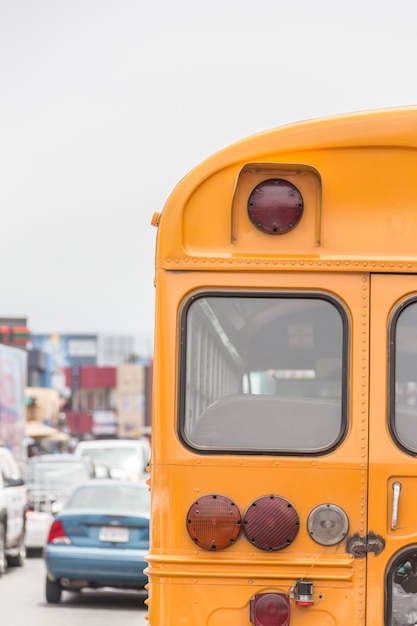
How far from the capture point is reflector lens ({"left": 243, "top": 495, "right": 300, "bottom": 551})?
16.9 ft

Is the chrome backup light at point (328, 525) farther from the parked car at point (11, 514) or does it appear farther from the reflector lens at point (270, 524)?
the parked car at point (11, 514)

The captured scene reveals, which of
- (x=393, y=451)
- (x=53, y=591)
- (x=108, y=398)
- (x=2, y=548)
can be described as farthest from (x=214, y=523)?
(x=108, y=398)

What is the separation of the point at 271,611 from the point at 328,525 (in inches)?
16.6

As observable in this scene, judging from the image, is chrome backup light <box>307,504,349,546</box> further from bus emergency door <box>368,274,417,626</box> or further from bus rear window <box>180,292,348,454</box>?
bus rear window <box>180,292,348,454</box>

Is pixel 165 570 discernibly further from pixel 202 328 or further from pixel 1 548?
pixel 1 548

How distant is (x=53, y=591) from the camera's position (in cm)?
1448

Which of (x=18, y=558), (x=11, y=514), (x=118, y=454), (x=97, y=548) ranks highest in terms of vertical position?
(x=97, y=548)

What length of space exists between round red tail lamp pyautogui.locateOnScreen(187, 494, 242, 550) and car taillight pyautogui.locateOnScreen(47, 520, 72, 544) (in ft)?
30.8

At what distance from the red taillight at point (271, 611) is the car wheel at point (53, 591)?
9728 millimetres

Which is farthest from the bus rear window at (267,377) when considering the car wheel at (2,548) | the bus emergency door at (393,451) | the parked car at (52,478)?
the parked car at (52,478)

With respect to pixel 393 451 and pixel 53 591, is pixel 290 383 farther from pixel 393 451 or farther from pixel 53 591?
pixel 53 591

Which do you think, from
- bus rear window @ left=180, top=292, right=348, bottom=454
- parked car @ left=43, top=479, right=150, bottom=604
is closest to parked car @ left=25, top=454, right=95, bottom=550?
parked car @ left=43, top=479, right=150, bottom=604

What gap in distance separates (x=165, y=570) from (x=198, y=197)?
161 cm

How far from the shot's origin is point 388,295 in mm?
5328
